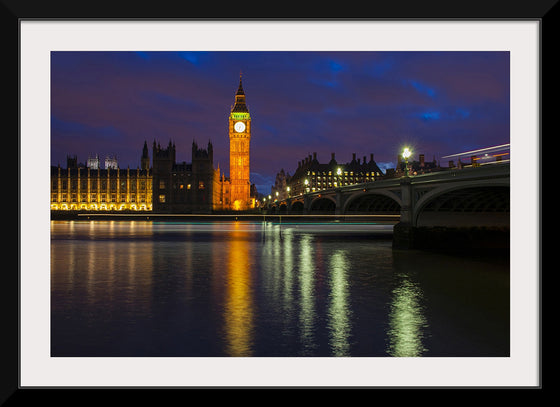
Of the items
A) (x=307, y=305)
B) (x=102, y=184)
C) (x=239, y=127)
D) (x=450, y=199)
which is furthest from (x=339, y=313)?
(x=239, y=127)

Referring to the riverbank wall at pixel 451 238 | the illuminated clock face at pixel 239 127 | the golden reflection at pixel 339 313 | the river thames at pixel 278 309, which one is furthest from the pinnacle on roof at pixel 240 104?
the golden reflection at pixel 339 313

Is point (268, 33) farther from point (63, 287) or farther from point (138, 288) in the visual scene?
point (63, 287)

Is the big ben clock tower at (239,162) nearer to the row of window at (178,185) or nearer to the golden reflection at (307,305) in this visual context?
the row of window at (178,185)

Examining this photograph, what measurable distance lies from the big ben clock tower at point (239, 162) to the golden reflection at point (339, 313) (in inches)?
5512

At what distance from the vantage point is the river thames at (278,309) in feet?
24.7

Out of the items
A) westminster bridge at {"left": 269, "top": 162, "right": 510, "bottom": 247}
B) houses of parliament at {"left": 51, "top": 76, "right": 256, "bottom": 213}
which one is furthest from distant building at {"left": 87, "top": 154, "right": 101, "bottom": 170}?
westminster bridge at {"left": 269, "top": 162, "right": 510, "bottom": 247}

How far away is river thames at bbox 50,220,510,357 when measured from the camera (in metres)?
7.52

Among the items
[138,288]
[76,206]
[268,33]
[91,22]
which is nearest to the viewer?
[91,22]

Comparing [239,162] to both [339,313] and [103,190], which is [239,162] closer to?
[103,190]

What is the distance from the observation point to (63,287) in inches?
536

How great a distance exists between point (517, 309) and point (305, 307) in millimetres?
5618

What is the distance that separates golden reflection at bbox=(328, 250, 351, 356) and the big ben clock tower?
139993mm

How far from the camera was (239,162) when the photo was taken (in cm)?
16088
